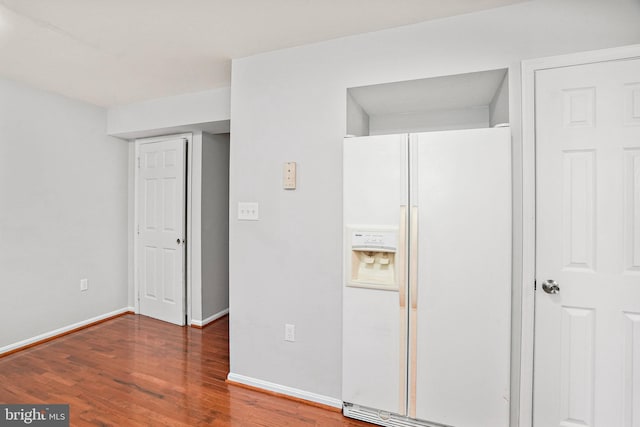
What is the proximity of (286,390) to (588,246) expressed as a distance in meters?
2.03

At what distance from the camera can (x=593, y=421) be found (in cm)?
162

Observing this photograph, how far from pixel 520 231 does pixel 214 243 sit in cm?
313

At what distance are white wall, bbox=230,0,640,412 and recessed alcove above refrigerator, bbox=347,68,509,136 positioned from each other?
91 millimetres

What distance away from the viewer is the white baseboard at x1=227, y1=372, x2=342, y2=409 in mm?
2078

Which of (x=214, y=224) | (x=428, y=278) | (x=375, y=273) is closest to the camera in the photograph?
(x=428, y=278)

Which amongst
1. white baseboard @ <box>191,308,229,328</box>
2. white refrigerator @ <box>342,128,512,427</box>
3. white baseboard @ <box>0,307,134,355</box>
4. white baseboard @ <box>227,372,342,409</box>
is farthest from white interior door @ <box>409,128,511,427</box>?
white baseboard @ <box>0,307,134,355</box>

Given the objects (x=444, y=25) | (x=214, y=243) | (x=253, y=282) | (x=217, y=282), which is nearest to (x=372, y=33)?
(x=444, y=25)

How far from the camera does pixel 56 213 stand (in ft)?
10.5

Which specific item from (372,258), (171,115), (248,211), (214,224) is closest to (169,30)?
(248,211)

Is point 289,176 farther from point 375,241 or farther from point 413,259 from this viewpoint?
point 413,259

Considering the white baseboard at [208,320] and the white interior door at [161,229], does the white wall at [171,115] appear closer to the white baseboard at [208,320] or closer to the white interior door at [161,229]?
the white interior door at [161,229]

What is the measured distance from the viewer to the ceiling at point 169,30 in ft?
5.78

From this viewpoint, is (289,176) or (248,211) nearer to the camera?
(289,176)

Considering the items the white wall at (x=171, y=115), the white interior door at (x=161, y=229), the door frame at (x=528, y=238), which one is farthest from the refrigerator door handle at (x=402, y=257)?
the white interior door at (x=161, y=229)
